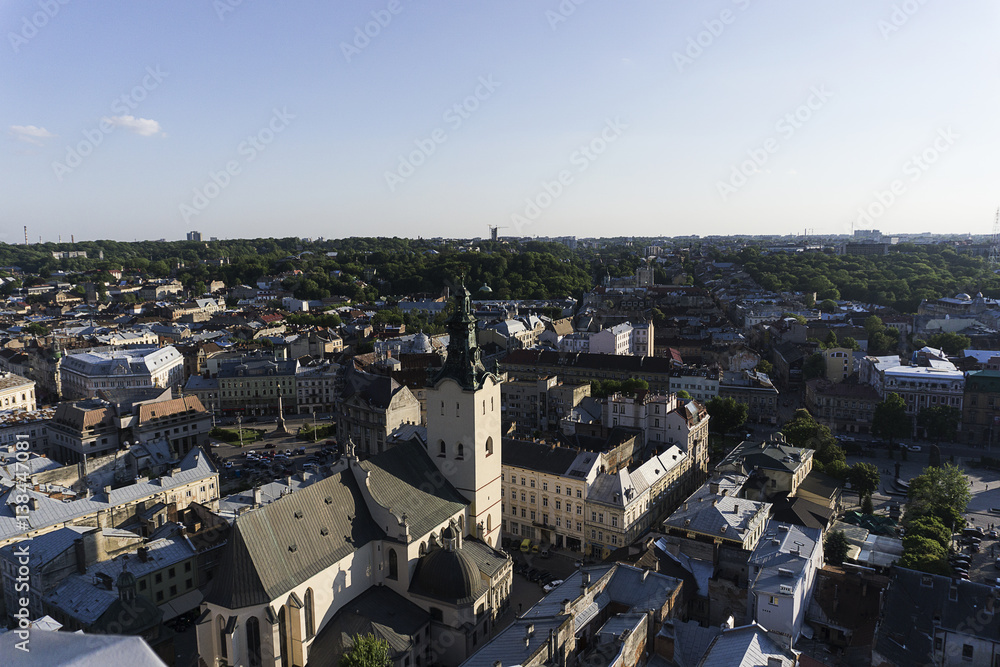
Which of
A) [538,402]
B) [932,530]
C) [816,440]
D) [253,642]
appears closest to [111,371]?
[538,402]

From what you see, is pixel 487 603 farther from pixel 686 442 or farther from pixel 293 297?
pixel 293 297

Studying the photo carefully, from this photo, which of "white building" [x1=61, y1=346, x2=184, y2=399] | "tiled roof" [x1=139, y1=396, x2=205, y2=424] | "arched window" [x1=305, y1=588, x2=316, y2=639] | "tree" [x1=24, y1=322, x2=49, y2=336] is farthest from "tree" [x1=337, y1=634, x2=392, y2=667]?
"tree" [x1=24, y1=322, x2=49, y2=336]

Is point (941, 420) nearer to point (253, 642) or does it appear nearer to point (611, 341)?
point (611, 341)

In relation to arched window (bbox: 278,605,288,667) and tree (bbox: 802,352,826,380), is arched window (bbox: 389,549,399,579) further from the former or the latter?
tree (bbox: 802,352,826,380)

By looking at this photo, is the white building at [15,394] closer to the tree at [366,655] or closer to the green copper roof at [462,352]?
the green copper roof at [462,352]

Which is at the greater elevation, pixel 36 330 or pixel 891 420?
pixel 36 330
